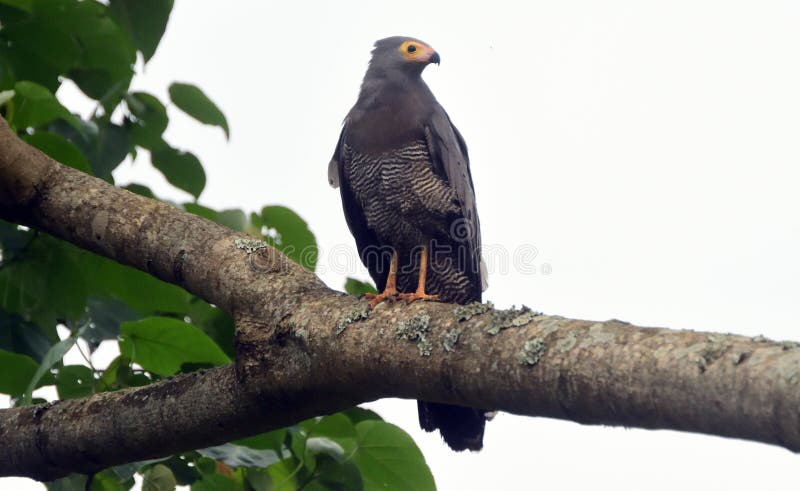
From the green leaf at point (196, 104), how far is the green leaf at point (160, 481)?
1473 mm

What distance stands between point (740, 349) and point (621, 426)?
0.30 meters

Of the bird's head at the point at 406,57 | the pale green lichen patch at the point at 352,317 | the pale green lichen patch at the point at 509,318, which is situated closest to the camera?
the pale green lichen patch at the point at 509,318

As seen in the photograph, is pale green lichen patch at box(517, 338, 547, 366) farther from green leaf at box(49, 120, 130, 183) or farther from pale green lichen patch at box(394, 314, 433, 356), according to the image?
green leaf at box(49, 120, 130, 183)

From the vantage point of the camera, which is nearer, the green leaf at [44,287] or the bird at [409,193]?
the green leaf at [44,287]

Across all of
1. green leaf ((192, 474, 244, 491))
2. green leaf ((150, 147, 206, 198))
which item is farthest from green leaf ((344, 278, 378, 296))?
green leaf ((192, 474, 244, 491))

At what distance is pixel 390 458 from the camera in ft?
10.1

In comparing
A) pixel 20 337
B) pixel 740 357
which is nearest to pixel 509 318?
pixel 740 357

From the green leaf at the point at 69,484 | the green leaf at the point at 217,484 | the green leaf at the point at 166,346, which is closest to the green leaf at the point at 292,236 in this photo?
the green leaf at the point at 166,346

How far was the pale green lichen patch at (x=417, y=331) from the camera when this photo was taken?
7.29ft

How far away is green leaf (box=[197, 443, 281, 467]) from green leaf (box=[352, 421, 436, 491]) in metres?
0.30

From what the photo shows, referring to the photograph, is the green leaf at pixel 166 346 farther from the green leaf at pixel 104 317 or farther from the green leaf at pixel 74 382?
the green leaf at pixel 104 317

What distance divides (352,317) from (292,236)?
1.17 metres

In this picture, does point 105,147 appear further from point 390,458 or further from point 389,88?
point 389,88

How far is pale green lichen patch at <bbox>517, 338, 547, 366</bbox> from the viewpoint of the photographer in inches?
77.1
